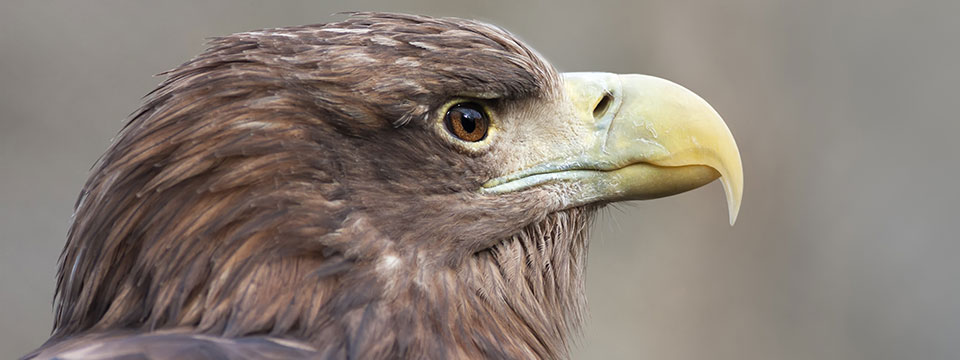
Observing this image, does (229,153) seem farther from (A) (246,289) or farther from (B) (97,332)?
(B) (97,332)

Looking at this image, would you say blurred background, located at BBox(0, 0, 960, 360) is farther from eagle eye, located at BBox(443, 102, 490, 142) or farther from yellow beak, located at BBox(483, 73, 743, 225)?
eagle eye, located at BBox(443, 102, 490, 142)

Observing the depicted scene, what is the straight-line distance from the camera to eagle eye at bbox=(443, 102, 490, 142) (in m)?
2.20

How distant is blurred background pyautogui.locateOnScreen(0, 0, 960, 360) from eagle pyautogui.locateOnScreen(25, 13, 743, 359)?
406 centimetres

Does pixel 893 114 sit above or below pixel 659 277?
above

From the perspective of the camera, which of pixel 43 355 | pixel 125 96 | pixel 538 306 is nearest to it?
pixel 43 355

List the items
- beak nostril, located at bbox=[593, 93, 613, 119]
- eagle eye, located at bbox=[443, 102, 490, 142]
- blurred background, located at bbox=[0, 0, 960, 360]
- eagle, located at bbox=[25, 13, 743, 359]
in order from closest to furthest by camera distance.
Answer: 1. eagle, located at bbox=[25, 13, 743, 359]
2. eagle eye, located at bbox=[443, 102, 490, 142]
3. beak nostril, located at bbox=[593, 93, 613, 119]
4. blurred background, located at bbox=[0, 0, 960, 360]

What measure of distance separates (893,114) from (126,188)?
6.09 meters

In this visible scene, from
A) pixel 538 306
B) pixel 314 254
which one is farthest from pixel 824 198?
pixel 314 254

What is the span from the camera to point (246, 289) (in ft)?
6.57

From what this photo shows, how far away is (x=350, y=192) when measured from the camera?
2.10m

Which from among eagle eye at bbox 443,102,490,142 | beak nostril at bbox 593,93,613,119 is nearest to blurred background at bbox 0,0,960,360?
beak nostril at bbox 593,93,613,119

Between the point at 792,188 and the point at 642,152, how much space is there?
15.8 feet

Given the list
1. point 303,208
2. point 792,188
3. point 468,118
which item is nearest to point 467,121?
point 468,118

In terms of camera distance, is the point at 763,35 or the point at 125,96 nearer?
the point at 125,96
